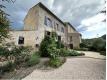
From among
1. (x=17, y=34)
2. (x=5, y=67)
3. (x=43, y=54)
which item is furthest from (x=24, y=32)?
(x=5, y=67)

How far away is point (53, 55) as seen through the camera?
10.2 metres

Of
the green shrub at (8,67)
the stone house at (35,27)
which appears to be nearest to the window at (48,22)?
the stone house at (35,27)

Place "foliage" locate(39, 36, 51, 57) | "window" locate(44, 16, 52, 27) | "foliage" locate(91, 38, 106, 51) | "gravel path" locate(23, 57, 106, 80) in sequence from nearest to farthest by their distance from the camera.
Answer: "gravel path" locate(23, 57, 106, 80) → "foliage" locate(39, 36, 51, 57) → "window" locate(44, 16, 52, 27) → "foliage" locate(91, 38, 106, 51)

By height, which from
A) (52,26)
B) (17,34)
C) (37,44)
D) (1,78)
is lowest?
(1,78)

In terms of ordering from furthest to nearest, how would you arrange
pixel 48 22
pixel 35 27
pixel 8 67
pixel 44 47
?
1. pixel 48 22
2. pixel 35 27
3. pixel 44 47
4. pixel 8 67

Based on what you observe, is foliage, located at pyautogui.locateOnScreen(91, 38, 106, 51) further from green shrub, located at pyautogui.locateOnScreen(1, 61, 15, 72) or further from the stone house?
green shrub, located at pyautogui.locateOnScreen(1, 61, 15, 72)

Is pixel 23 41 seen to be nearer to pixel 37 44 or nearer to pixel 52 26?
pixel 37 44

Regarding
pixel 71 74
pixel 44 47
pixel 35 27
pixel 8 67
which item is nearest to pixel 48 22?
pixel 35 27

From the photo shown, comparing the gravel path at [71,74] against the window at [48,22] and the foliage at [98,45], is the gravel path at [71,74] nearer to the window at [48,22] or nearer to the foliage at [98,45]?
the window at [48,22]

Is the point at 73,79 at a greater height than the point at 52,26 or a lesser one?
lesser

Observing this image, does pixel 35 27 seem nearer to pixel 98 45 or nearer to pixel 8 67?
pixel 8 67

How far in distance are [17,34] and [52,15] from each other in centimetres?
767

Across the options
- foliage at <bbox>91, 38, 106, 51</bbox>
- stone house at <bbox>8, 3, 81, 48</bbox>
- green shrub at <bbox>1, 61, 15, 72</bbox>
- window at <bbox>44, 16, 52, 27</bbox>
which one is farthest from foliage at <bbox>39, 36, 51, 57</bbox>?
foliage at <bbox>91, 38, 106, 51</bbox>

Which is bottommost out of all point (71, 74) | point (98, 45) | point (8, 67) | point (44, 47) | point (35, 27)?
point (71, 74)
